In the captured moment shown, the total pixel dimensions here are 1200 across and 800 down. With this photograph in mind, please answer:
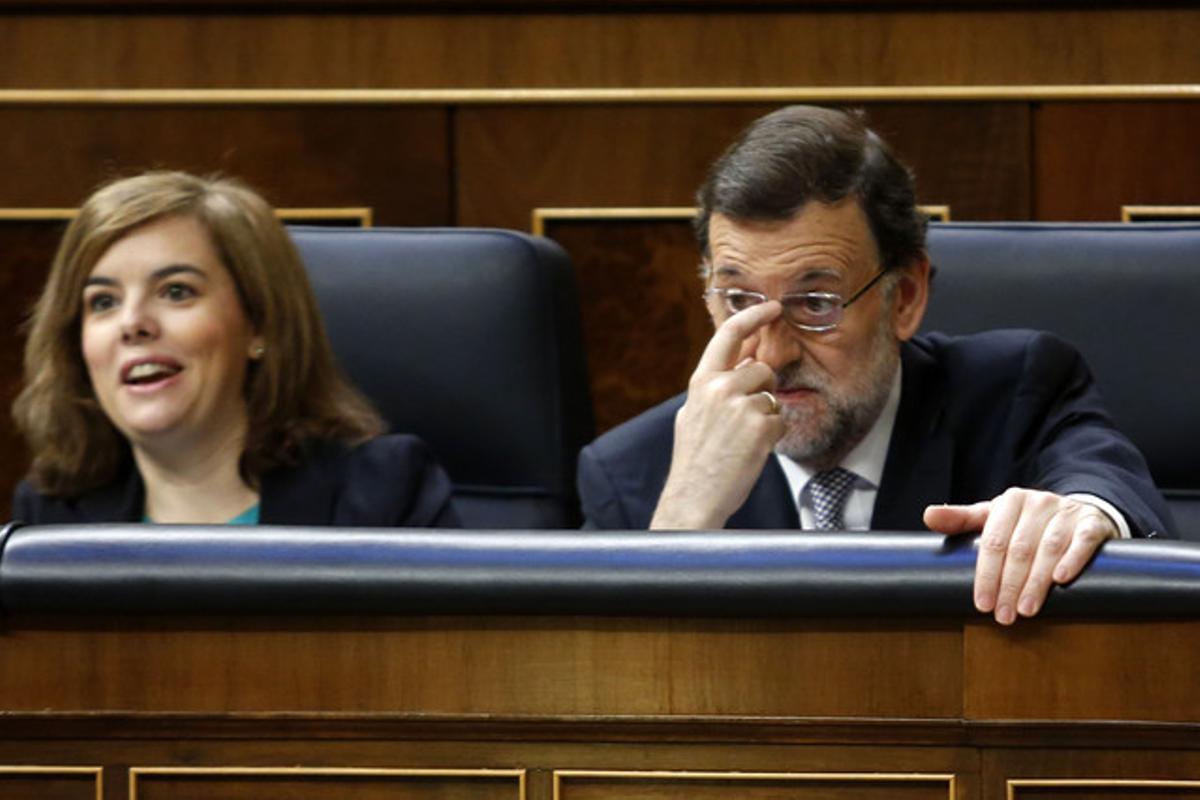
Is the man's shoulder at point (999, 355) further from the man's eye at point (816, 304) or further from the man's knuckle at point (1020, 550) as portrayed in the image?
the man's knuckle at point (1020, 550)

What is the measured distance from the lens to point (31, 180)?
1.37m

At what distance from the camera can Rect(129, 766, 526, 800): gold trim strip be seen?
0.63 meters

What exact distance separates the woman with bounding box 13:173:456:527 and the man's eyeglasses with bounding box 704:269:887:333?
0.21 m

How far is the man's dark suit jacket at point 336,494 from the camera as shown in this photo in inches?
42.8

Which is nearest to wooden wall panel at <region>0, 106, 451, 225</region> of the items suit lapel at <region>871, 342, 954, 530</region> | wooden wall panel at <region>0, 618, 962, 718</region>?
suit lapel at <region>871, 342, 954, 530</region>

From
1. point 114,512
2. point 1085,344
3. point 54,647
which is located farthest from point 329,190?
point 54,647

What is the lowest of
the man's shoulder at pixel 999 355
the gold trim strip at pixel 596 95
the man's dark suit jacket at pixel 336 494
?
the man's dark suit jacket at pixel 336 494

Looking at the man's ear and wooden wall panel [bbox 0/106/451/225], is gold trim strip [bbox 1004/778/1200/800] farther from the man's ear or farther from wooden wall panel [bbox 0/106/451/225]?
wooden wall panel [bbox 0/106/451/225]

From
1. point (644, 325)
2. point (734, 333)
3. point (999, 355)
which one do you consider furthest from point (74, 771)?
point (644, 325)

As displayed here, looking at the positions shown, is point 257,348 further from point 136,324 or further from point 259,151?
point 259,151

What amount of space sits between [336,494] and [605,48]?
0.44 m

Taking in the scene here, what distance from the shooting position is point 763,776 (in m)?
0.63

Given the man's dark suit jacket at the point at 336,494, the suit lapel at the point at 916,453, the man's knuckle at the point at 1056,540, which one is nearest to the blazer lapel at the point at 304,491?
the man's dark suit jacket at the point at 336,494

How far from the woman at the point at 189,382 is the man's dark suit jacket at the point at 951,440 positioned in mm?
122
